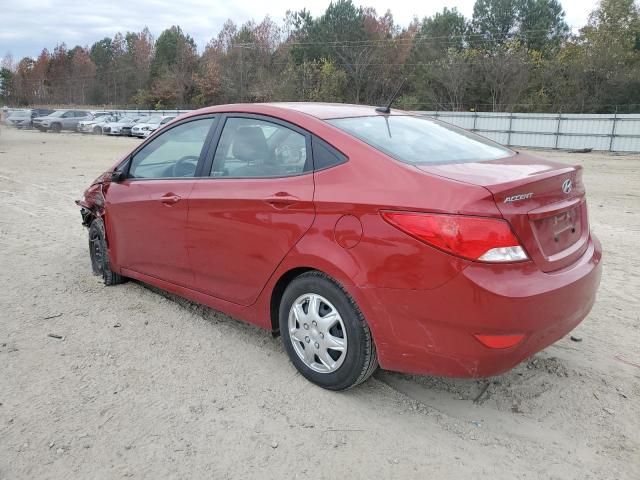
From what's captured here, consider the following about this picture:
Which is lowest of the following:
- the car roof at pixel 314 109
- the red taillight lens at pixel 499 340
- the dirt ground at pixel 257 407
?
the dirt ground at pixel 257 407

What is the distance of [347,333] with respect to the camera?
9.61 feet

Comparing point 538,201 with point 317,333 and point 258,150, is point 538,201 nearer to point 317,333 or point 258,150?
point 317,333

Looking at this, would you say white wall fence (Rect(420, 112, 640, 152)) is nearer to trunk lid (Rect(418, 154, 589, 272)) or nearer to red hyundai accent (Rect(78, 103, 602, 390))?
red hyundai accent (Rect(78, 103, 602, 390))

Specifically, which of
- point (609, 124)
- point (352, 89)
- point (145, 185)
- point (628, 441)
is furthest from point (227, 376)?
point (352, 89)

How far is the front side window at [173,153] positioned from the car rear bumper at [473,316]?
1.79m

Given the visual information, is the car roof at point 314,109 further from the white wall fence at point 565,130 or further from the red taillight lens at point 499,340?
the white wall fence at point 565,130

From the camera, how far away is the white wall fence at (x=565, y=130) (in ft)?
78.9

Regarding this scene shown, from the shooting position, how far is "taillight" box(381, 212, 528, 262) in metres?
2.49

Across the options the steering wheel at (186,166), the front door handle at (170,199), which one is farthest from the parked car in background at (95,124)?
the front door handle at (170,199)

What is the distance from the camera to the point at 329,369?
10.2 ft

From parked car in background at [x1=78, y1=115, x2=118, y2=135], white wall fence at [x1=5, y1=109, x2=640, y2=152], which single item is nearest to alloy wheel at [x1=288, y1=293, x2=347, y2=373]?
white wall fence at [x1=5, y1=109, x2=640, y2=152]

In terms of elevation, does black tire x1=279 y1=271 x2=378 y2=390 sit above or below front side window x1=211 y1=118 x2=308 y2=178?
below

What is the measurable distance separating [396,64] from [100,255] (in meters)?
51.2

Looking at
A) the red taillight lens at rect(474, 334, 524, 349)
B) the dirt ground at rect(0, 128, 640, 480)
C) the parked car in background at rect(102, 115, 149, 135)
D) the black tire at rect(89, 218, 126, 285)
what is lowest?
the parked car in background at rect(102, 115, 149, 135)
